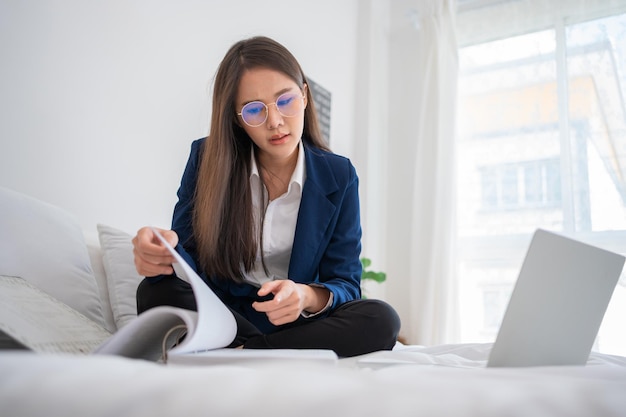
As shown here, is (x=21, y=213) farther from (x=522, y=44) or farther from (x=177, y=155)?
(x=522, y=44)

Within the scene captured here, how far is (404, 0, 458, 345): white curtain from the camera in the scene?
11.4 feet

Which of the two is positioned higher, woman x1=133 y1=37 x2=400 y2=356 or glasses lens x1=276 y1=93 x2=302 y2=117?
glasses lens x1=276 y1=93 x2=302 y2=117

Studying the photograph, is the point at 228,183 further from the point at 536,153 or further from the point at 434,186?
the point at 536,153

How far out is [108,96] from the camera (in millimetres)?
2002

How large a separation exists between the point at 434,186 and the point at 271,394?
3366mm

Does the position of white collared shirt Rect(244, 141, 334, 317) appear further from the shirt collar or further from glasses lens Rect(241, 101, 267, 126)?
glasses lens Rect(241, 101, 267, 126)

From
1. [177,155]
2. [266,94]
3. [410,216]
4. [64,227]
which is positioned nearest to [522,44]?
[410,216]

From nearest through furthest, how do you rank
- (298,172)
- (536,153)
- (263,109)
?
(263,109) → (298,172) → (536,153)

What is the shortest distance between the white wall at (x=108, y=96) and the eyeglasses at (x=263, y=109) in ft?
2.49

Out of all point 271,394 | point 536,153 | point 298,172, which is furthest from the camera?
point 536,153

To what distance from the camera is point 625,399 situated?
1.14 feet

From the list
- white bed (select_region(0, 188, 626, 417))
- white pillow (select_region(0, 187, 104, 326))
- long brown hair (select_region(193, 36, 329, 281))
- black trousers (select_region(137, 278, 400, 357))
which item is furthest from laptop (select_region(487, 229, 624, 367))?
white pillow (select_region(0, 187, 104, 326))

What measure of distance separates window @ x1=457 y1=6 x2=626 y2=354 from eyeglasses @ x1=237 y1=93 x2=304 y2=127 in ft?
8.03

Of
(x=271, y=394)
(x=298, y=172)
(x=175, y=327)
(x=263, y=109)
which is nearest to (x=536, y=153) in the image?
(x=298, y=172)
